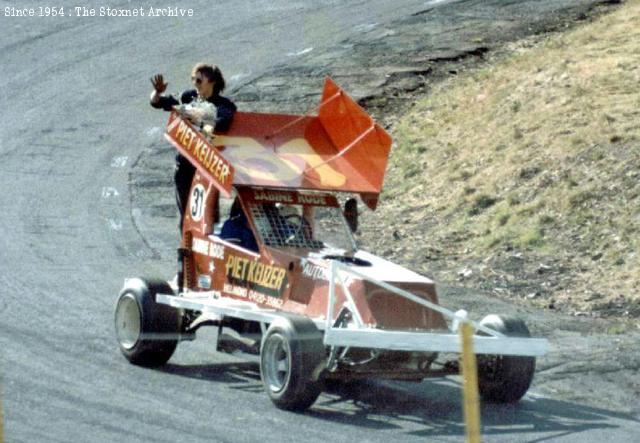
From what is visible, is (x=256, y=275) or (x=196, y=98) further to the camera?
(x=196, y=98)

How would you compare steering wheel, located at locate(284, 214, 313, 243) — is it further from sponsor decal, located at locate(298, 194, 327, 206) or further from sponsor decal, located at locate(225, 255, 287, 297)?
sponsor decal, located at locate(225, 255, 287, 297)

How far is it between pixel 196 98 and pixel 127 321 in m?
1.97

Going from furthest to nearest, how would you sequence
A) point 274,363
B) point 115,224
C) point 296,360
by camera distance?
point 115,224 → point 274,363 → point 296,360

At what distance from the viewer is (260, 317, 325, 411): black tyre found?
9.74 metres

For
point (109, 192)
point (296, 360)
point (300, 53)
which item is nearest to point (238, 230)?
point (296, 360)

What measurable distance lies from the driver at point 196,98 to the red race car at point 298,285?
16 cm

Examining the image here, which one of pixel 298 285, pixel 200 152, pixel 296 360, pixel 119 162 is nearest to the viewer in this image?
pixel 296 360

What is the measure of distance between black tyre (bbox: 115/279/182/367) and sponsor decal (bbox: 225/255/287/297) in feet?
1.96

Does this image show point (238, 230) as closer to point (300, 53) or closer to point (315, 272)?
point (315, 272)

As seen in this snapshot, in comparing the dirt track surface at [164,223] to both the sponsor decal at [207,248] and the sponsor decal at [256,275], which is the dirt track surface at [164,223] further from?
the sponsor decal at [207,248]

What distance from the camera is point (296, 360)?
9.73 meters

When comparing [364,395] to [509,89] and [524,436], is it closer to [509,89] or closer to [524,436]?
[524,436]

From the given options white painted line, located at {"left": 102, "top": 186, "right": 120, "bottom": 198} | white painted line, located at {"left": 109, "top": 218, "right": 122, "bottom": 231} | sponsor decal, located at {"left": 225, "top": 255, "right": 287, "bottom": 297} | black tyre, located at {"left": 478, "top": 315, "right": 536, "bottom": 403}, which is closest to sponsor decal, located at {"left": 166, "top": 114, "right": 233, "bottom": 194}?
sponsor decal, located at {"left": 225, "top": 255, "right": 287, "bottom": 297}

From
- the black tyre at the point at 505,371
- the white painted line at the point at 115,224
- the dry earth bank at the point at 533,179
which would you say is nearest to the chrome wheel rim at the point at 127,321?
the black tyre at the point at 505,371
